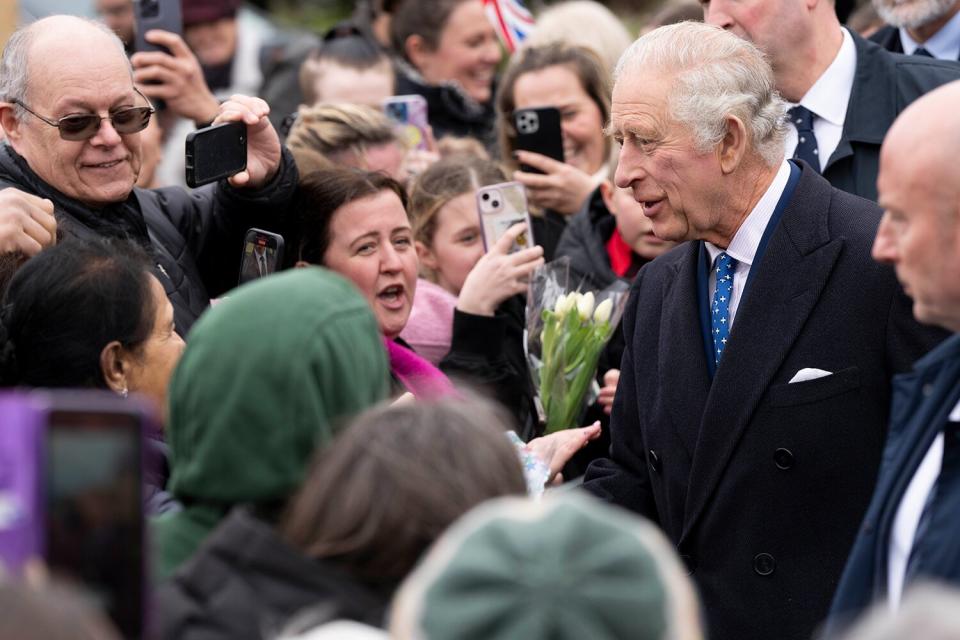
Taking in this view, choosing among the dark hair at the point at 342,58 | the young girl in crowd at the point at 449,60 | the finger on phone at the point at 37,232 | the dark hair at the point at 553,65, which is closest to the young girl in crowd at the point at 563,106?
the dark hair at the point at 553,65

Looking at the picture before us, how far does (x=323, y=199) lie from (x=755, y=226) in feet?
4.74

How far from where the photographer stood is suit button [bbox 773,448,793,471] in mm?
3516

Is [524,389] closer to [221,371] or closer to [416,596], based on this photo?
[221,371]

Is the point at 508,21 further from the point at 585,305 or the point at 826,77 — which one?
the point at 585,305

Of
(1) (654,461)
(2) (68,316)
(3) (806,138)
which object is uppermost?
(3) (806,138)

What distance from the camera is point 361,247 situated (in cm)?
438

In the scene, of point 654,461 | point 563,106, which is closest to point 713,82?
point 654,461

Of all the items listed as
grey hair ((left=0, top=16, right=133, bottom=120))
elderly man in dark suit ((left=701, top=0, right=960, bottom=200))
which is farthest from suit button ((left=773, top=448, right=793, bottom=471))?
grey hair ((left=0, top=16, right=133, bottom=120))

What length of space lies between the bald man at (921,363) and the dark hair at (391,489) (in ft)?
3.01

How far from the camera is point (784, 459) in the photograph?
352 centimetres

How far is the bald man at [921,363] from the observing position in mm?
2641

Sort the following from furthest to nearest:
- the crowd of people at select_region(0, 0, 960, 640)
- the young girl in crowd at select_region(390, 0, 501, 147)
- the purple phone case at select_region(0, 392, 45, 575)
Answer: the young girl in crowd at select_region(390, 0, 501, 147), the crowd of people at select_region(0, 0, 960, 640), the purple phone case at select_region(0, 392, 45, 575)

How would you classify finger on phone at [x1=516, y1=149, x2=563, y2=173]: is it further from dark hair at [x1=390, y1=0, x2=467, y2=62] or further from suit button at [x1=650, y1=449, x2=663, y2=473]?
suit button at [x1=650, y1=449, x2=663, y2=473]

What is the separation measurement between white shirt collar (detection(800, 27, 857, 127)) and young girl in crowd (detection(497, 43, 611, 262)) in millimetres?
1232
